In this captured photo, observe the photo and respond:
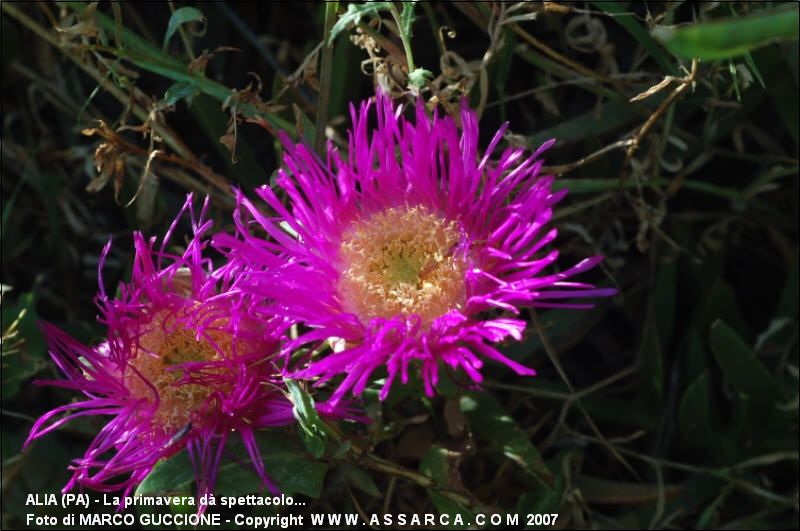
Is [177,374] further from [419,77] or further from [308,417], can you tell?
[419,77]

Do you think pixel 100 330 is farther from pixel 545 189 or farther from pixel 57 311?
pixel 545 189

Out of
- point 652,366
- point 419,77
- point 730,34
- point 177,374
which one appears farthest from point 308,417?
point 652,366

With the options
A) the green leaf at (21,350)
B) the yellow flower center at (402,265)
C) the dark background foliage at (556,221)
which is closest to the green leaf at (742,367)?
the dark background foliage at (556,221)

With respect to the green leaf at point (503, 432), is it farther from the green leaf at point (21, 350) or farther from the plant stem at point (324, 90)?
the green leaf at point (21, 350)

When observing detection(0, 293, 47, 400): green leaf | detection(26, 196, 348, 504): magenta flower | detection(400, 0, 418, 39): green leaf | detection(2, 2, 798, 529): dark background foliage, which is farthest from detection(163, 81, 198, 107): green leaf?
detection(0, 293, 47, 400): green leaf

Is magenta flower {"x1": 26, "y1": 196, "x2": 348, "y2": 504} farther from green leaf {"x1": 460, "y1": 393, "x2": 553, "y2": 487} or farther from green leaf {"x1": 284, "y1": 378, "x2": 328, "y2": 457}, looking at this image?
green leaf {"x1": 460, "y1": 393, "x2": 553, "y2": 487}

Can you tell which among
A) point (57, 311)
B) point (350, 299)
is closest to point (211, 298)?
point (350, 299)

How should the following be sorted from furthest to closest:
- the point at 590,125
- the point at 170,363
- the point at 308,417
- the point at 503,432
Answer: the point at 590,125, the point at 503,432, the point at 170,363, the point at 308,417
